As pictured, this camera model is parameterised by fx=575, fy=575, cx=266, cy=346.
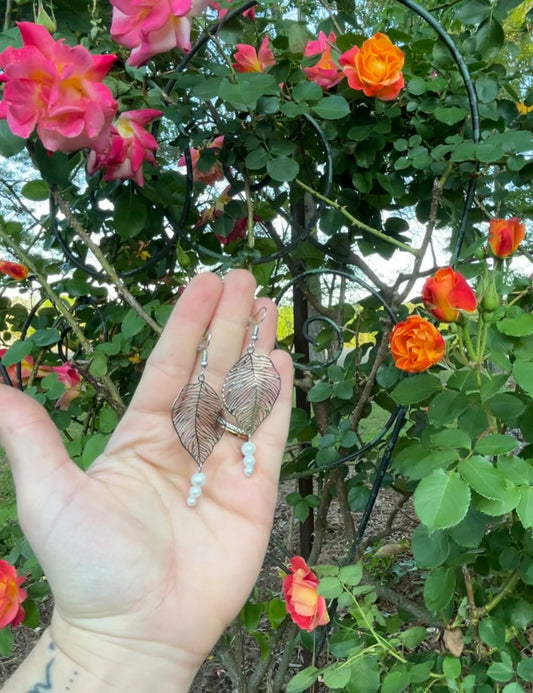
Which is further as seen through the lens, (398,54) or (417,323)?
(398,54)

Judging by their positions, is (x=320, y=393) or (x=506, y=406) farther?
(x=320, y=393)

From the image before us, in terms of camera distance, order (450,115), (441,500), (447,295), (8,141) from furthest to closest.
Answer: (450,115), (8,141), (447,295), (441,500)

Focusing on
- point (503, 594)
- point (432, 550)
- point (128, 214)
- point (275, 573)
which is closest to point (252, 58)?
point (128, 214)

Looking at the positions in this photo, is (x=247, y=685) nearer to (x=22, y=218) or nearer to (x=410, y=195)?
(x=410, y=195)

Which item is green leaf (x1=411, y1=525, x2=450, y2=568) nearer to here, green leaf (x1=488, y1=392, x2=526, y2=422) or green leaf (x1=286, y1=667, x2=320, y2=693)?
green leaf (x1=488, y1=392, x2=526, y2=422)

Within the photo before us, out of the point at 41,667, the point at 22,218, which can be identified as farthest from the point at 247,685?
the point at 22,218

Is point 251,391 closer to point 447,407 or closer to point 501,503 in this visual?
point 447,407

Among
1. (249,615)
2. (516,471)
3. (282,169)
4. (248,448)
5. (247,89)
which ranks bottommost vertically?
(249,615)
